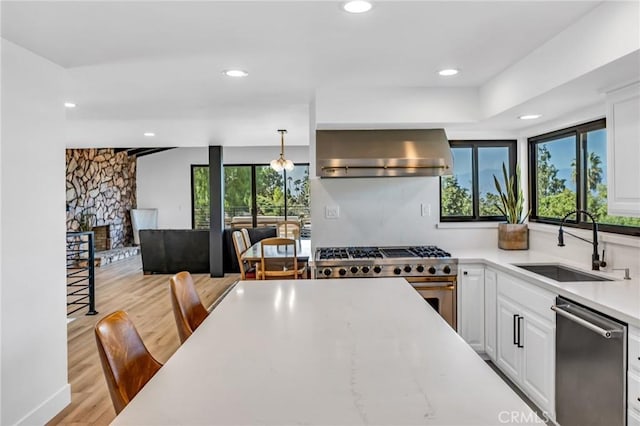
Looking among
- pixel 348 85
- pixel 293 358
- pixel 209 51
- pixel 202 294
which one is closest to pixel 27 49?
pixel 209 51

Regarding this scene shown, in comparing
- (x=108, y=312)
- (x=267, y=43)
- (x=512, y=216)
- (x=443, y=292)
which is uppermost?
(x=267, y=43)

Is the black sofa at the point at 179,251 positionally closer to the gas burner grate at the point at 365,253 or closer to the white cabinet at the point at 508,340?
the gas burner grate at the point at 365,253

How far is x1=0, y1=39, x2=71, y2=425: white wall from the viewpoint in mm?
2305

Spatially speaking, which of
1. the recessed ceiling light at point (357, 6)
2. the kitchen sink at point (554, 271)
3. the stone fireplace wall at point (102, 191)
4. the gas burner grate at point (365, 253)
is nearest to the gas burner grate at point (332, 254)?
the gas burner grate at point (365, 253)

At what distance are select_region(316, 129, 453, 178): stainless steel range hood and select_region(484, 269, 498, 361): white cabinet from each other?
3.16ft

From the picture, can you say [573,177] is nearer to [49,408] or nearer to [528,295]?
[528,295]

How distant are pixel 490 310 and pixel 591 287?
3.33 ft

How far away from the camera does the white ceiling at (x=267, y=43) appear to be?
197 centimetres

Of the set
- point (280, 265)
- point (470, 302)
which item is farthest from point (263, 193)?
point (470, 302)

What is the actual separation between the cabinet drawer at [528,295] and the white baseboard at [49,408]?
3015mm

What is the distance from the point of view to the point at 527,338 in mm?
2695

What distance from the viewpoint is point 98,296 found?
20.1 ft

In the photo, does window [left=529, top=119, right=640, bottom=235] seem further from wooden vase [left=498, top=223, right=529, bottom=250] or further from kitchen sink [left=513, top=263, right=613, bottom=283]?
kitchen sink [left=513, top=263, right=613, bottom=283]

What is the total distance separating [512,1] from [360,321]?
1.55 m
